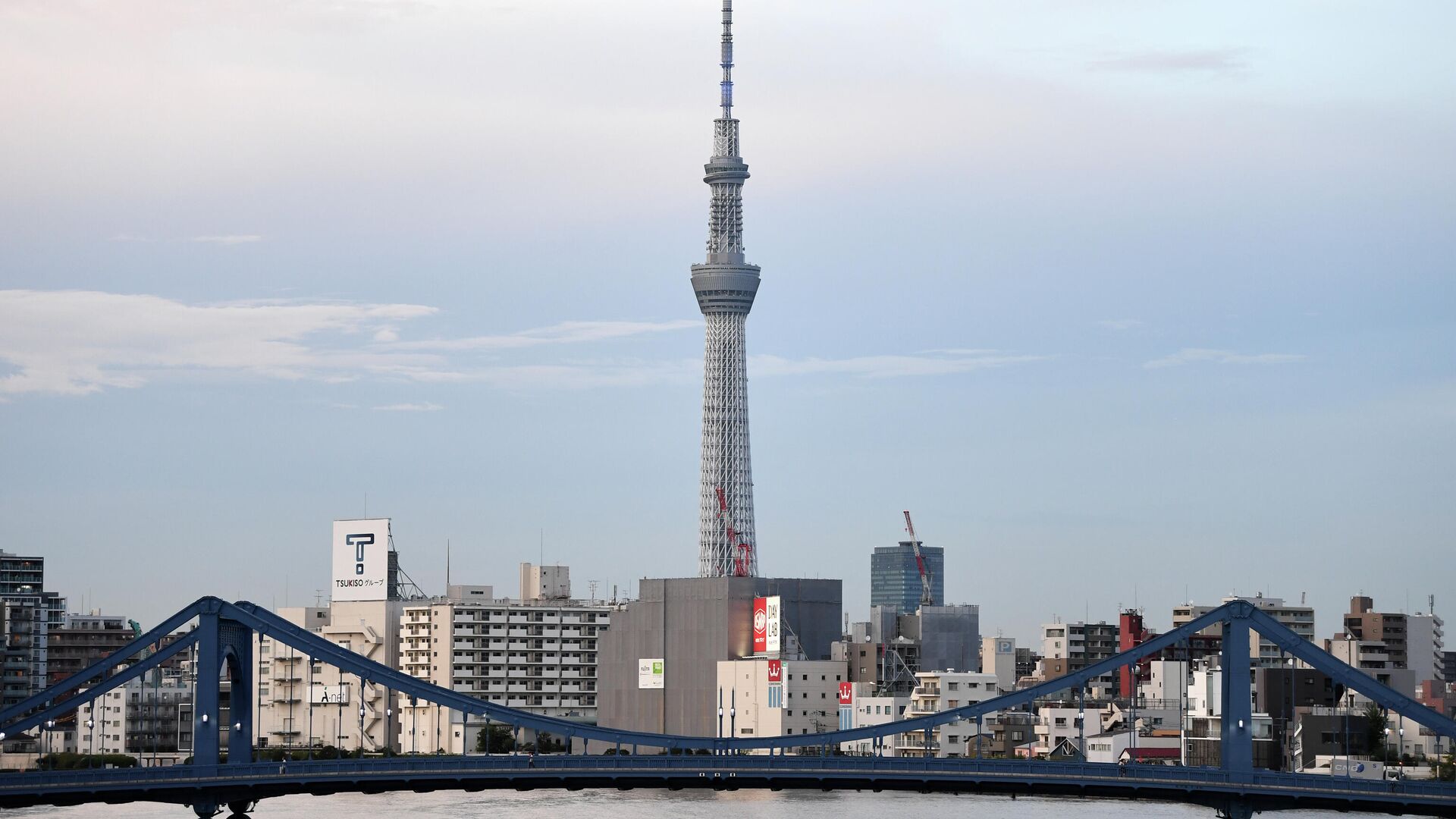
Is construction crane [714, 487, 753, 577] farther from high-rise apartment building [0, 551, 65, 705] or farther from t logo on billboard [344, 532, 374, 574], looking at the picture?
high-rise apartment building [0, 551, 65, 705]

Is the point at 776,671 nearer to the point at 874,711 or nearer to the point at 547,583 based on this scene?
the point at 874,711

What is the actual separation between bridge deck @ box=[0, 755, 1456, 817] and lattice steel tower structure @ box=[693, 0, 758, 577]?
92147 millimetres

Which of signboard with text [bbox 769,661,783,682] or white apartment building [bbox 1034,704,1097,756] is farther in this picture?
signboard with text [bbox 769,661,783,682]

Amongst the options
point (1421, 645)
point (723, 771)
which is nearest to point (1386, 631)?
point (1421, 645)

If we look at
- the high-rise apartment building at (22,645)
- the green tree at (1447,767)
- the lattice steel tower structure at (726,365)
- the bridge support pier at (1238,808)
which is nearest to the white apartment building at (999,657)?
the lattice steel tower structure at (726,365)

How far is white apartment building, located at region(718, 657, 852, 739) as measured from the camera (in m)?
136

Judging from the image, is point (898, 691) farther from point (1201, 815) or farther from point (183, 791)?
point (183, 791)

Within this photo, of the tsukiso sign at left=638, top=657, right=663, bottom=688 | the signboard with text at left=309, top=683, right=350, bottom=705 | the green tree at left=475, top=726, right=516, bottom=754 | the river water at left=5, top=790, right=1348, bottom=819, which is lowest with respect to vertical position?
the river water at left=5, top=790, right=1348, bottom=819

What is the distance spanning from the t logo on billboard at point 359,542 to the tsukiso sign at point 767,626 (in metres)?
29.5

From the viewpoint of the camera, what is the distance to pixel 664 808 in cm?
10594

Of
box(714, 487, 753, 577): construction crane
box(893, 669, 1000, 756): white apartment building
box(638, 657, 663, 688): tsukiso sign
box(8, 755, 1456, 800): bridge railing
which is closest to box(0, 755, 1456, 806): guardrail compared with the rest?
box(8, 755, 1456, 800): bridge railing

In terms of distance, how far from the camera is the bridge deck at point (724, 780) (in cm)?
7119

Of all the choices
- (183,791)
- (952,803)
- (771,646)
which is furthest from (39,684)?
(183,791)

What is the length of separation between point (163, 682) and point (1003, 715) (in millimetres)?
59063
